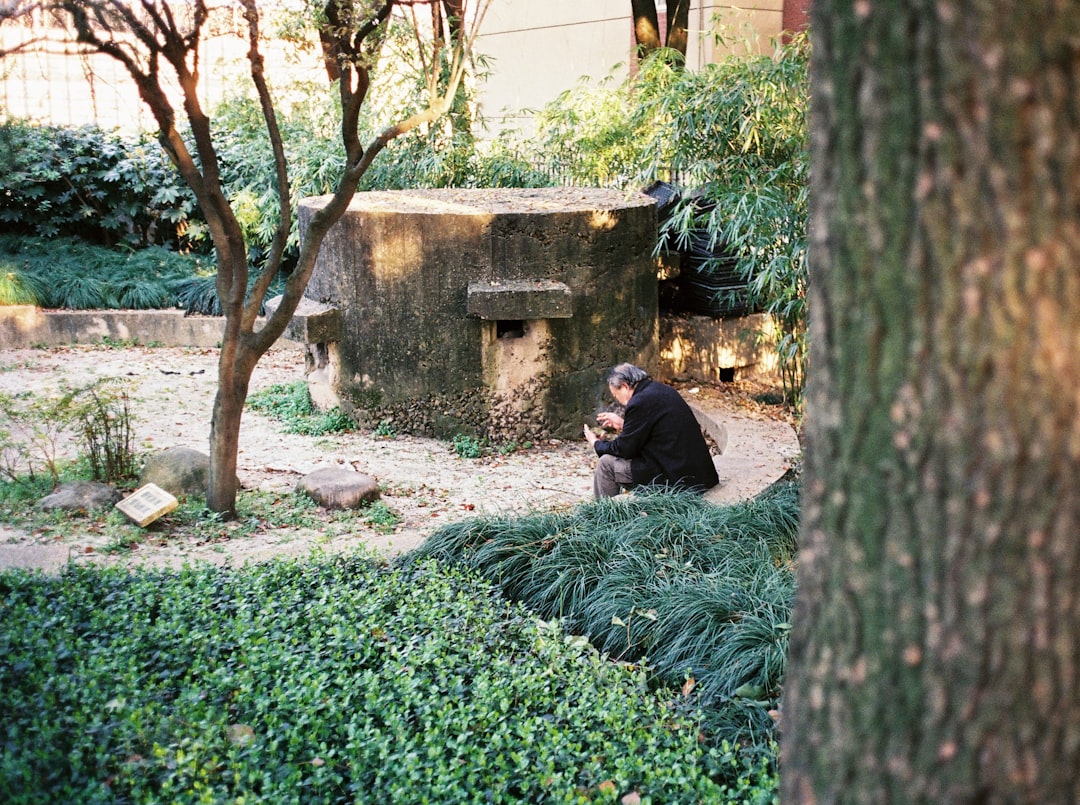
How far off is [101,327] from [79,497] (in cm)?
662

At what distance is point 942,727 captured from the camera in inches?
60.7

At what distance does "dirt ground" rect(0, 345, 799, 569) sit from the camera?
5586 millimetres

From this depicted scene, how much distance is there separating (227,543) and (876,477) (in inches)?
191

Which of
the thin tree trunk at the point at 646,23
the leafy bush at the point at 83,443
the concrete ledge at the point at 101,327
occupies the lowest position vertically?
the leafy bush at the point at 83,443

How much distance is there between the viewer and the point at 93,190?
13.5 metres

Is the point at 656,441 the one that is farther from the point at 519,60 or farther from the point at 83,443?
the point at 519,60

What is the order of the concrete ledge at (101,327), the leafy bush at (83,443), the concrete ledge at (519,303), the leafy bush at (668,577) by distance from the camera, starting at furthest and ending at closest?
1. the concrete ledge at (101,327)
2. the concrete ledge at (519,303)
3. the leafy bush at (83,443)
4. the leafy bush at (668,577)

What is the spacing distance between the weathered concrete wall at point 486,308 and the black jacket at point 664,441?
2.06 meters

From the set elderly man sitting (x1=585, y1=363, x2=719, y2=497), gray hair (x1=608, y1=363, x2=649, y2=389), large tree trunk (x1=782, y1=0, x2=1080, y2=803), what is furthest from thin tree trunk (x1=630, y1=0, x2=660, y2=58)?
large tree trunk (x1=782, y1=0, x2=1080, y2=803)

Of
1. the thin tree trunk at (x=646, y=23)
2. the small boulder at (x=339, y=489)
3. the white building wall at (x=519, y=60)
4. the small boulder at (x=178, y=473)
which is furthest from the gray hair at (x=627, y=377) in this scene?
the white building wall at (x=519, y=60)

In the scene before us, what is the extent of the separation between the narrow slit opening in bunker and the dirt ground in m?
0.96

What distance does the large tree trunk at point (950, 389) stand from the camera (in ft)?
4.65

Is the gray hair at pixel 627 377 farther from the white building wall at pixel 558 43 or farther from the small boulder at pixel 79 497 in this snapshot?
the white building wall at pixel 558 43

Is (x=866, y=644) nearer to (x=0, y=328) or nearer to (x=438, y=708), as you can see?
(x=438, y=708)
